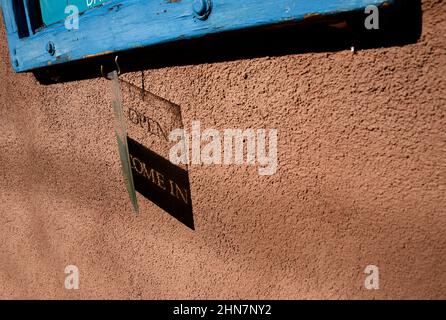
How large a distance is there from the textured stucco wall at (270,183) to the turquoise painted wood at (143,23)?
0.59 feet

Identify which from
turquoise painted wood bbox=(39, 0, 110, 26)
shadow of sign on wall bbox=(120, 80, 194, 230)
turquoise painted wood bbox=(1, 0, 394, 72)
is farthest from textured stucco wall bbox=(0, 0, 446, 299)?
turquoise painted wood bbox=(39, 0, 110, 26)

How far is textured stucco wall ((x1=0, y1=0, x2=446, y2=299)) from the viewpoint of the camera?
0.90 m

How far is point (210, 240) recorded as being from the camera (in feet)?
4.36

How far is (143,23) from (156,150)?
0.51 m

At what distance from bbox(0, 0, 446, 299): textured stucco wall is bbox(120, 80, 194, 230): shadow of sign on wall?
0.15 feet

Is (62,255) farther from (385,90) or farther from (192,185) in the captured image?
(385,90)

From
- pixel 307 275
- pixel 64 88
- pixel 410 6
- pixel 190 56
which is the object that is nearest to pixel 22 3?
pixel 64 88

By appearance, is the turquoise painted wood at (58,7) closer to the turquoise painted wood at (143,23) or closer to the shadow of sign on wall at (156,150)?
the turquoise painted wood at (143,23)

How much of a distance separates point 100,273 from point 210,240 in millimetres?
758

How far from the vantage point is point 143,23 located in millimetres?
1022

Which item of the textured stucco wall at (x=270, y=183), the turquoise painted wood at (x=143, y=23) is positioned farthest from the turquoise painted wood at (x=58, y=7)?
the textured stucco wall at (x=270, y=183)

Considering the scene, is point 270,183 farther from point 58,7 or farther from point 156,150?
point 58,7

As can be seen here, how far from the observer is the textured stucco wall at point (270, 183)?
903mm

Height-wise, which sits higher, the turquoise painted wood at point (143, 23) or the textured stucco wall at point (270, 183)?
the turquoise painted wood at point (143, 23)
